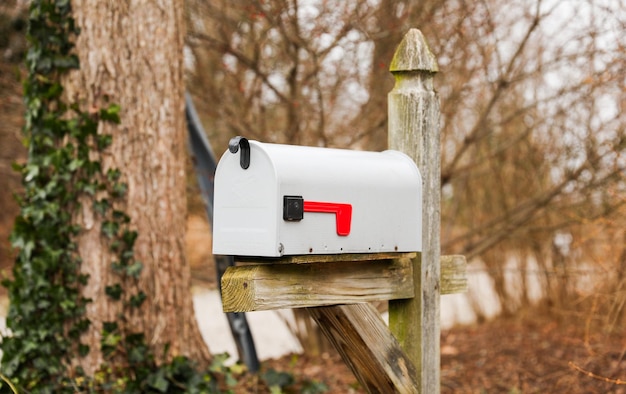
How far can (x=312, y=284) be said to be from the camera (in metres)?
2.39

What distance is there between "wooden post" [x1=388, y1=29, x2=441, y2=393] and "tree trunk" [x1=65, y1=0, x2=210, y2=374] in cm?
162

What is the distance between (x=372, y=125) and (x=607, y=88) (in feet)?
5.30

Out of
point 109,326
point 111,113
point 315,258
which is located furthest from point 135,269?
point 315,258

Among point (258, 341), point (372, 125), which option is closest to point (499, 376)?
point (372, 125)

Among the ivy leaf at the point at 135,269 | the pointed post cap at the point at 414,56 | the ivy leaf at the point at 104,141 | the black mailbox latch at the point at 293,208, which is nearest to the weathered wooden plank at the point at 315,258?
the black mailbox latch at the point at 293,208

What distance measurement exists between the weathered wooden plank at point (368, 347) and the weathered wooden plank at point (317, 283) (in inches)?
2.8

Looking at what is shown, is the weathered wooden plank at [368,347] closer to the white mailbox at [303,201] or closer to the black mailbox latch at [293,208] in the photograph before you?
the white mailbox at [303,201]

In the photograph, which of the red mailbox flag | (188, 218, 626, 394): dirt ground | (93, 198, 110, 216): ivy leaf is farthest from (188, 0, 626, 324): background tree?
the red mailbox flag

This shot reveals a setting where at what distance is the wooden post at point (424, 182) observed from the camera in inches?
109

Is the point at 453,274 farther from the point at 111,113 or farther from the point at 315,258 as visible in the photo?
the point at 111,113

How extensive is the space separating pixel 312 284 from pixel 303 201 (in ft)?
1.07

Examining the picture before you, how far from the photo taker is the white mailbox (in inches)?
84.2

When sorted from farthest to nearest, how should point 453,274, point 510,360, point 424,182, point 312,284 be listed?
point 510,360 → point 453,274 → point 424,182 → point 312,284

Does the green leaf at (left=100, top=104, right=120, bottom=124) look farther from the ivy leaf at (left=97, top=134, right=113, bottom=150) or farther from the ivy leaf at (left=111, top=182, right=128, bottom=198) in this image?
the ivy leaf at (left=111, top=182, right=128, bottom=198)
